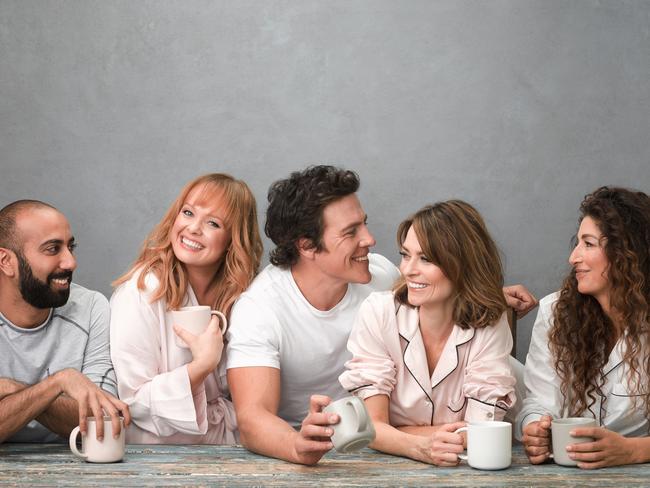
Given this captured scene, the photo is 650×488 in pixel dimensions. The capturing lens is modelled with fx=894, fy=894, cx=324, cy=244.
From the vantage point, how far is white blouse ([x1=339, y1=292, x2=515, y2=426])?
243cm

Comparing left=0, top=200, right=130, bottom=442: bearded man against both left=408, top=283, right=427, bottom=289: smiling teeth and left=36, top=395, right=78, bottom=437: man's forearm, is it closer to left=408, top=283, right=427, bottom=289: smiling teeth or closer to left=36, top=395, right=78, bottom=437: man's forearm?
left=36, top=395, right=78, bottom=437: man's forearm

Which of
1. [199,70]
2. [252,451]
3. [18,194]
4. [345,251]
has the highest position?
[199,70]

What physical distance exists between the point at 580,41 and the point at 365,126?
917mm

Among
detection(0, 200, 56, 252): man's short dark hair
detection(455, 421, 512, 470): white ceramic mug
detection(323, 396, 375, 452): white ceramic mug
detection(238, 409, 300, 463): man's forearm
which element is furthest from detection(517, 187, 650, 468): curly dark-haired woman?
detection(0, 200, 56, 252): man's short dark hair

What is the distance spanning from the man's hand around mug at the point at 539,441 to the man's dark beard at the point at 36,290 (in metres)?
1.42

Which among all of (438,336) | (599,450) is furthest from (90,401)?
(599,450)

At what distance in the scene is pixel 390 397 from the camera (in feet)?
8.22

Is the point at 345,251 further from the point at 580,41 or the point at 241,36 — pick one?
the point at 580,41

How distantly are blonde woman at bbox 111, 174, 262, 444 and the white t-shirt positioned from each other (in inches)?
Answer: 3.4

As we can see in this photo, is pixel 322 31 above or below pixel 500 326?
above

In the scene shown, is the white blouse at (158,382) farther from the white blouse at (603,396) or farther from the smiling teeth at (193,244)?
the white blouse at (603,396)

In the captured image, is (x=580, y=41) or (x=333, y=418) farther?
(x=580, y=41)

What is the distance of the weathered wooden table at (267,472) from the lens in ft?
6.55

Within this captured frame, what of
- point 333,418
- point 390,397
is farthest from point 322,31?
point 333,418
